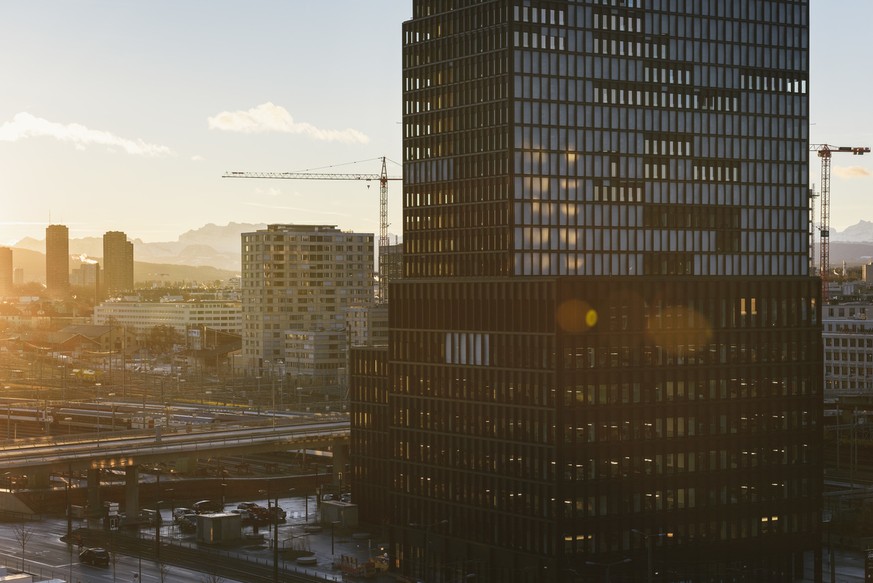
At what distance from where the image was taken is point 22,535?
492 feet

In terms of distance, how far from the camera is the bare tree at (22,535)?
141325 millimetres

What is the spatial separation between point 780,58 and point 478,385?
1951 inches

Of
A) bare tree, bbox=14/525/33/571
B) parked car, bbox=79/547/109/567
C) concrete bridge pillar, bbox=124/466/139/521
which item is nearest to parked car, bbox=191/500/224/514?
concrete bridge pillar, bbox=124/466/139/521

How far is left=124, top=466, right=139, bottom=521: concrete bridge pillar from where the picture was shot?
167 metres

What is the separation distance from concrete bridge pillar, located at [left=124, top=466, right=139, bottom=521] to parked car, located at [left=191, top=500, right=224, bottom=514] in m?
7.32

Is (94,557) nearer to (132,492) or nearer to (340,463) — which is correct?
(132,492)

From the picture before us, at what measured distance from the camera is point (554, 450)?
420 ft

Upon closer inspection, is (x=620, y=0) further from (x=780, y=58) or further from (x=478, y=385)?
(x=478, y=385)

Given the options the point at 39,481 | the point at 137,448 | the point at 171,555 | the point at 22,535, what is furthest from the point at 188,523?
the point at 39,481

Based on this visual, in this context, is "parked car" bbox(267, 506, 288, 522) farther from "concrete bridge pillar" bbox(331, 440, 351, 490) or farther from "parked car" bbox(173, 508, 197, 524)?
"concrete bridge pillar" bbox(331, 440, 351, 490)

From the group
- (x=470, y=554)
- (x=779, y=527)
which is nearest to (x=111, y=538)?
(x=470, y=554)

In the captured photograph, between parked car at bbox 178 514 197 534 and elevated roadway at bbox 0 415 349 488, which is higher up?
elevated roadway at bbox 0 415 349 488

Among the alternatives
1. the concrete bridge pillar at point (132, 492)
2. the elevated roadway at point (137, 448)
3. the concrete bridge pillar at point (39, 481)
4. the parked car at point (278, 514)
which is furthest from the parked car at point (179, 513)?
the concrete bridge pillar at point (39, 481)

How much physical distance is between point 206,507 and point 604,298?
213 feet
